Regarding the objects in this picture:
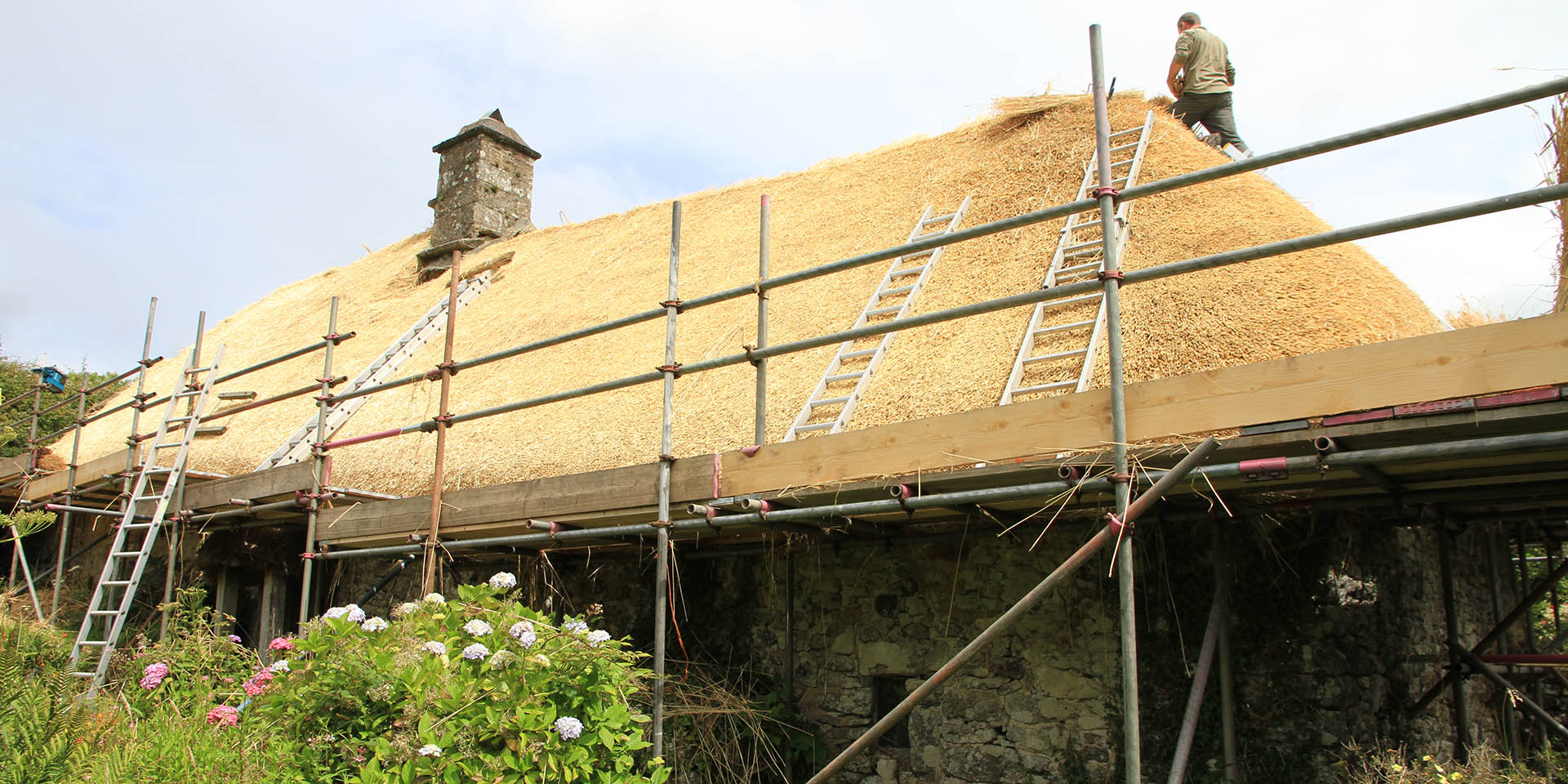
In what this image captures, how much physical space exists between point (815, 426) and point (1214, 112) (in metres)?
4.14

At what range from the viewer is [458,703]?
376cm

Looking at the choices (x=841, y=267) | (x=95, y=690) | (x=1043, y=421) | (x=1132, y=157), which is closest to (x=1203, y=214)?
(x=1132, y=157)

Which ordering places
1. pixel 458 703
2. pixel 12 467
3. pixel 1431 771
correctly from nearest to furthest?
pixel 1431 771, pixel 458 703, pixel 12 467

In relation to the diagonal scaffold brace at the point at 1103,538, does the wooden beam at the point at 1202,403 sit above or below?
above

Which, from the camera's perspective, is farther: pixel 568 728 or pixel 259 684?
pixel 259 684

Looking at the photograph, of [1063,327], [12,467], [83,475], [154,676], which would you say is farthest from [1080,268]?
[12,467]

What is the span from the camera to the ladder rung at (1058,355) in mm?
4719

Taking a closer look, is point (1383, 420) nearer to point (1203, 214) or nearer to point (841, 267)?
point (841, 267)

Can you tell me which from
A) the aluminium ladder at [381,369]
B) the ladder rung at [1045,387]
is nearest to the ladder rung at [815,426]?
the ladder rung at [1045,387]

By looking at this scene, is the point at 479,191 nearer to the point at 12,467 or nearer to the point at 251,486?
the point at 12,467

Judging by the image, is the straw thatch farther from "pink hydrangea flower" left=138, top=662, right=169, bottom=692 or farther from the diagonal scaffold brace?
"pink hydrangea flower" left=138, top=662, right=169, bottom=692

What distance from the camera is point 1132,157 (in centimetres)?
655

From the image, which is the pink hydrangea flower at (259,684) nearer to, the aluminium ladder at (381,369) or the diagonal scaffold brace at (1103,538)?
the aluminium ladder at (381,369)

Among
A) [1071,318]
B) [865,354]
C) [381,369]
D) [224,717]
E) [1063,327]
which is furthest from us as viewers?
[381,369]
